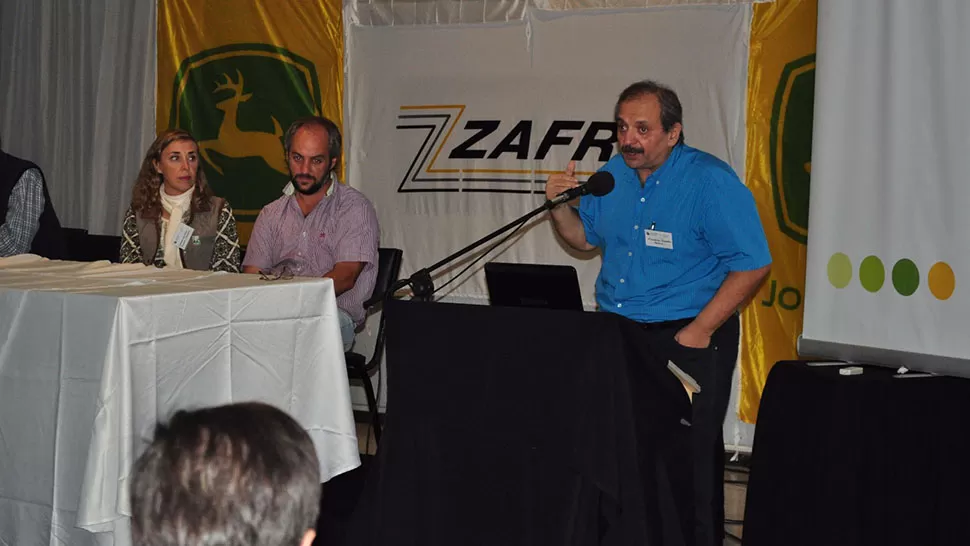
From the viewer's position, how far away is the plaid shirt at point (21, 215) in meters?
4.27

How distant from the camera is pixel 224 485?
1.10 m

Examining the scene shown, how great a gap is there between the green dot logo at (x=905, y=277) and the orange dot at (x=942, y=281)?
0.07 meters

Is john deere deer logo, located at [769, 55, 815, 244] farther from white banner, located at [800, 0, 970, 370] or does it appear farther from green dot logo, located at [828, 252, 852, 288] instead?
green dot logo, located at [828, 252, 852, 288]

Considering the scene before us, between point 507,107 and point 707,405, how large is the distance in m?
2.52

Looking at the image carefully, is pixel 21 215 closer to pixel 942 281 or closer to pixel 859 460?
pixel 859 460

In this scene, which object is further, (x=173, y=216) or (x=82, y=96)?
(x=82, y=96)

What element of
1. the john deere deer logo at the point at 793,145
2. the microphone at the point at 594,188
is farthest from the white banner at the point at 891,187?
the microphone at the point at 594,188

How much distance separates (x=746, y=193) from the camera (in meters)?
3.39

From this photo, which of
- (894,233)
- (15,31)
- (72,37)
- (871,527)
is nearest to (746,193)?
(894,233)

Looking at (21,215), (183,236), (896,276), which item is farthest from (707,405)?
(21,215)

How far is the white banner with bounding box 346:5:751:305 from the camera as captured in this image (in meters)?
5.00

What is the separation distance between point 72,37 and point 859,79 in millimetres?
4902

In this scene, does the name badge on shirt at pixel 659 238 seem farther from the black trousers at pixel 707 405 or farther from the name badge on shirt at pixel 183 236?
the name badge on shirt at pixel 183 236

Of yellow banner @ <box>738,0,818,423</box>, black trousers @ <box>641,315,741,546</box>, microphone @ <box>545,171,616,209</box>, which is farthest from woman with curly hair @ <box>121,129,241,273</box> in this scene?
yellow banner @ <box>738,0,818,423</box>
